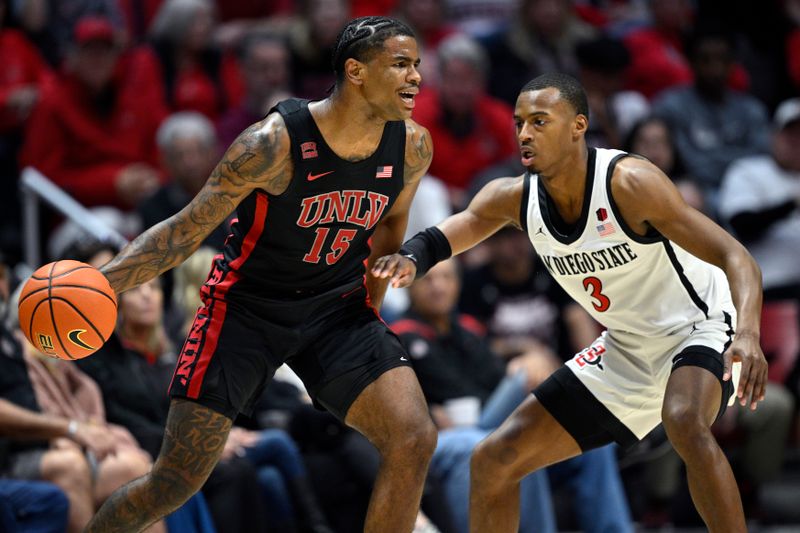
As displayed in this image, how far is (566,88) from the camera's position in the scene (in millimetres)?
5172

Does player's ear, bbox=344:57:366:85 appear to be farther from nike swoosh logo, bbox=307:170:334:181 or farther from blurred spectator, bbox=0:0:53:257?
blurred spectator, bbox=0:0:53:257

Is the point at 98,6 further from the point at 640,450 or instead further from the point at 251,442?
the point at 640,450

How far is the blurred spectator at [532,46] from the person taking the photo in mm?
10133

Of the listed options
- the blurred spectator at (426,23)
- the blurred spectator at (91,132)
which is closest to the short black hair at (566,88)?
the blurred spectator at (91,132)

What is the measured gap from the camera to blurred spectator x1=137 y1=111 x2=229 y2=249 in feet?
27.1

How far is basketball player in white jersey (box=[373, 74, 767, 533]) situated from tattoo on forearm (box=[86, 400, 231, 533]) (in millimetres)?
962

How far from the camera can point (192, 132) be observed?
8.38 m

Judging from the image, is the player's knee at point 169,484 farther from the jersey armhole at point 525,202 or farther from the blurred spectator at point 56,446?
the jersey armhole at point 525,202

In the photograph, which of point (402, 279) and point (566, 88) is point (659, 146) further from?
point (402, 279)

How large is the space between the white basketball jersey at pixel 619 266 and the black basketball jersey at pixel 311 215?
0.66 metres

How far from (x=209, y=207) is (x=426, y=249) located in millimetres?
983

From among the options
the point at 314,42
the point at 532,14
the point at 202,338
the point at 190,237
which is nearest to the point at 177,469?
the point at 202,338

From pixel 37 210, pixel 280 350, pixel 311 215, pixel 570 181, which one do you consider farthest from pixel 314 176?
pixel 37 210

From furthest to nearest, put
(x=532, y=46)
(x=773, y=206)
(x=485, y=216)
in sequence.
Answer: (x=532, y=46), (x=773, y=206), (x=485, y=216)
